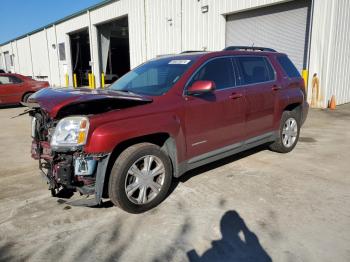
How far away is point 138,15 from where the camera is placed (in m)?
18.0

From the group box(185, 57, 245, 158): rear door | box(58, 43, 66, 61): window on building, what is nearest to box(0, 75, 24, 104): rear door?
box(185, 57, 245, 158): rear door

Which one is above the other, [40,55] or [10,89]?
[40,55]

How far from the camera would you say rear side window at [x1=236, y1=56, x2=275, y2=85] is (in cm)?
491

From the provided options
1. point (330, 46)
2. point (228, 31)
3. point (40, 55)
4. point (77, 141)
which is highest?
point (40, 55)

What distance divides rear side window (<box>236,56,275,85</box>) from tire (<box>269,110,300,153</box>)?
0.82m

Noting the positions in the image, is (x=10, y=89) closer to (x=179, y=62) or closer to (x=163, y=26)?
(x=163, y=26)

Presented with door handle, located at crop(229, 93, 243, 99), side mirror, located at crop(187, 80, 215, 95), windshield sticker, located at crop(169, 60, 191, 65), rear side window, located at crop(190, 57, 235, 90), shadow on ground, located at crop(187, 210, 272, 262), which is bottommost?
shadow on ground, located at crop(187, 210, 272, 262)

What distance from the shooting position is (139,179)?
143 inches

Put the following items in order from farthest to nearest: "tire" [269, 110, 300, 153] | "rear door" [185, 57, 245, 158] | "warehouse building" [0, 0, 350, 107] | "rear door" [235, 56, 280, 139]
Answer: "warehouse building" [0, 0, 350, 107]
"tire" [269, 110, 300, 153]
"rear door" [235, 56, 280, 139]
"rear door" [185, 57, 245, 158]

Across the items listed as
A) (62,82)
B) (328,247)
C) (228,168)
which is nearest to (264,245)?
(328,247)

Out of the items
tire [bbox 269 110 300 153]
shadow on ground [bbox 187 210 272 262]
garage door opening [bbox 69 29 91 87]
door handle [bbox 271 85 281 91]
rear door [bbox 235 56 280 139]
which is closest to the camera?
shadow on ground [bbox 187 210 272 262]

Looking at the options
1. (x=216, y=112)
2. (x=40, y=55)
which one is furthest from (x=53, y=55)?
(x=216, y=112)

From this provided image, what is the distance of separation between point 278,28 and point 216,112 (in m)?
9.10

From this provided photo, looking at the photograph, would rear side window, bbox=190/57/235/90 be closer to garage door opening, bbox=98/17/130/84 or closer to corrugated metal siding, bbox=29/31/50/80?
garage door opening, bbox=98/17/130/84
